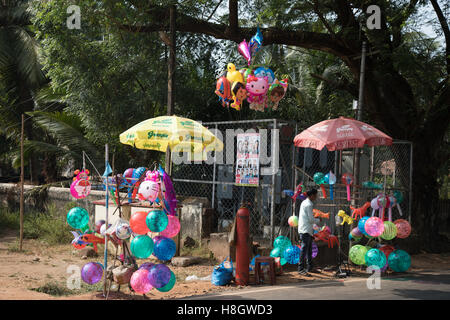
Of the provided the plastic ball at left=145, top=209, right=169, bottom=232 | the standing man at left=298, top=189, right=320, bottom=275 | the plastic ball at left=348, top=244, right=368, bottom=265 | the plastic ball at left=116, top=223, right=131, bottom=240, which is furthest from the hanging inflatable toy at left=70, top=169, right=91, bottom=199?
the plastic ball at left=348, top=244, right=368, bottom=265

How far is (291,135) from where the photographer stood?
37.5 ft

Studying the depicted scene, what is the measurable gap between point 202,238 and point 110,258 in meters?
2.22

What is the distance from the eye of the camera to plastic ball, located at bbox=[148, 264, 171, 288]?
22.4 ft

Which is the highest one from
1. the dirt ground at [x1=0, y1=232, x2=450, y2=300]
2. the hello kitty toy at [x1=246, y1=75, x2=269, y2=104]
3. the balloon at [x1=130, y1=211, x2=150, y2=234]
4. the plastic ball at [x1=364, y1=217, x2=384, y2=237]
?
the hello kitty toy at [x1=246, y1=75, x2=269, y2=104]

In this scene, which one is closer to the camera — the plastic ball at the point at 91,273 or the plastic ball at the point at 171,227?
the plastic ball at the point at 91,273

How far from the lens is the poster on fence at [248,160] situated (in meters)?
10.7

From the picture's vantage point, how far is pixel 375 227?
9000 millimetres

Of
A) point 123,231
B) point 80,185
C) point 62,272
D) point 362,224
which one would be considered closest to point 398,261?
point 362,224

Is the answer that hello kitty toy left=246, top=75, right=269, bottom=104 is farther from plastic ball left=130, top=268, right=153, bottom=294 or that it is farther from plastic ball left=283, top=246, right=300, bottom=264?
plastic ball left=130, top=268, right=153, bottom=294

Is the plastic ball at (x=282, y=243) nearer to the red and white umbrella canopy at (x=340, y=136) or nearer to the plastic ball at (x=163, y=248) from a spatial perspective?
the red and white umbrella canopy at (x=340, y=136)

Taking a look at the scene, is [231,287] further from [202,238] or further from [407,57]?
[407,57]

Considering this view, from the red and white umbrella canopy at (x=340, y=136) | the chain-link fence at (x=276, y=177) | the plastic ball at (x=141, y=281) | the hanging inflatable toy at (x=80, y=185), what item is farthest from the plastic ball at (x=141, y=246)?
the red and white umbrella canopy at (x=340, y=136)

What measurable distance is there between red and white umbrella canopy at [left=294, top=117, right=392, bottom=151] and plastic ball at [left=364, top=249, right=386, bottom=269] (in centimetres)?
209

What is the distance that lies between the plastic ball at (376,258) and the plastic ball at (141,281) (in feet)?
15.0
